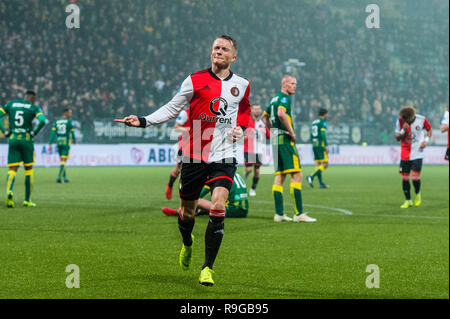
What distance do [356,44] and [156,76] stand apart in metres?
16.1

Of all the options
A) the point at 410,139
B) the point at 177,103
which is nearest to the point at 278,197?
the point at 410,139

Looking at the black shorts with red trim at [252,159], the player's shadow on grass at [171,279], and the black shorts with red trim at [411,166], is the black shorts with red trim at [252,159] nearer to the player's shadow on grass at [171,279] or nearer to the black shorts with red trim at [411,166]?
the black shorts with red trim at [411,166]

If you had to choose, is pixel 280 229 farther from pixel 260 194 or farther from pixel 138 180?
pixel 138 180

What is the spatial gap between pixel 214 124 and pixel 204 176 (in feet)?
1.65

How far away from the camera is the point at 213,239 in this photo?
569cm

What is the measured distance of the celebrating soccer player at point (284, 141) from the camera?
9.98 metres

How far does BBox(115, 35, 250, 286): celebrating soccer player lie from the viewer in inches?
228

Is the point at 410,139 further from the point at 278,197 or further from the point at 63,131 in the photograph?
the point at 63,131

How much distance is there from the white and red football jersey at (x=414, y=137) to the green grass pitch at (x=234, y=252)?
3.75 ft

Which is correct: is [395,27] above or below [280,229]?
above

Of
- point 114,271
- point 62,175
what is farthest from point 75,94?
point 114,271

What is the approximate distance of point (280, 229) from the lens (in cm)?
953

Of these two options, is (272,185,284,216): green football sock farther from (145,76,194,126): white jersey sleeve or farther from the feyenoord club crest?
(145,76,194,126): white jersey sleeve

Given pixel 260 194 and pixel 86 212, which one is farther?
pixel 260 194
